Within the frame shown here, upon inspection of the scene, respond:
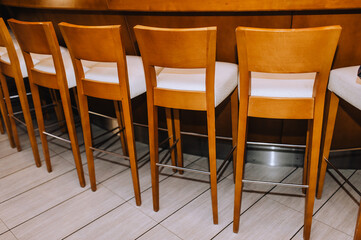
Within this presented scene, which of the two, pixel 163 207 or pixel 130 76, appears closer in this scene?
pixel 130 76

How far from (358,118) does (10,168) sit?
227 cm

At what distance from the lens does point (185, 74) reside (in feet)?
4.83

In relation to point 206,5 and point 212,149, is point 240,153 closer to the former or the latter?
point 212,149

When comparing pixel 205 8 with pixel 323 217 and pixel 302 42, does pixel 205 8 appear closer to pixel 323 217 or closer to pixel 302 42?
pixel 302 42

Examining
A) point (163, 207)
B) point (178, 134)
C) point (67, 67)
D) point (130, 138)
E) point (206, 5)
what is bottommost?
point (163, 207)

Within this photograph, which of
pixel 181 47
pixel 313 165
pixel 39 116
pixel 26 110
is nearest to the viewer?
pixel 181 47

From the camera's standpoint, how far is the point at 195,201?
1765 millimetres

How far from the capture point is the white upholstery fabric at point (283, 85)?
48.9 inches

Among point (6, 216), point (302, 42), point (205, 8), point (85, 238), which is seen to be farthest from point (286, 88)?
point (6, 216)

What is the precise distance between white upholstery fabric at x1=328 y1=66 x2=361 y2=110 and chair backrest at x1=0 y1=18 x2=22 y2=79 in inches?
70.6

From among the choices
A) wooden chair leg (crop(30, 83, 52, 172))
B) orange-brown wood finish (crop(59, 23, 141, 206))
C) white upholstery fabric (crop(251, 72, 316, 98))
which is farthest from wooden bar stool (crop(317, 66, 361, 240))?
wooden chair leg (crop(30, 83, 52, 172))

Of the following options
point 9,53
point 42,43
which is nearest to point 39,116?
point 9,53

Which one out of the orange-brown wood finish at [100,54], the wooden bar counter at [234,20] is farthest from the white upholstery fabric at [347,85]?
the orange-brown wood finish at [100,54]

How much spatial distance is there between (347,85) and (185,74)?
68cm
